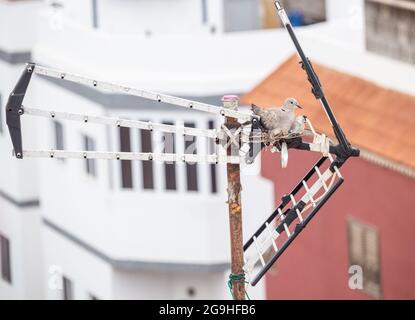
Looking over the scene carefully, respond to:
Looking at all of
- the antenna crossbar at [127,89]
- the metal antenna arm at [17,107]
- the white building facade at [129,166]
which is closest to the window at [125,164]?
the white building facade at [129,166]

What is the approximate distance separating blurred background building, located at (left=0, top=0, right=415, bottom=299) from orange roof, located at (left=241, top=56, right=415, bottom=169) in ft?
0.15

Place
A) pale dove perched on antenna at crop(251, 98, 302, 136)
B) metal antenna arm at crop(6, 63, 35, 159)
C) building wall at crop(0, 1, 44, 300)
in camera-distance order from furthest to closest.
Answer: building wall at crop(0, 1, 44, 300) < pale dove perched on antenna at crop(251, 98, 302, 136) < metal antenna arm at crop(6, 63, 35, 159)

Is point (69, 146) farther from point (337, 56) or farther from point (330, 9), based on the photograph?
point (337, 56)

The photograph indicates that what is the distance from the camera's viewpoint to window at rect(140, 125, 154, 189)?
48.5 m

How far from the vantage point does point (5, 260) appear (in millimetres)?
59125

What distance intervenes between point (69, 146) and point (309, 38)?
11289 millimetres

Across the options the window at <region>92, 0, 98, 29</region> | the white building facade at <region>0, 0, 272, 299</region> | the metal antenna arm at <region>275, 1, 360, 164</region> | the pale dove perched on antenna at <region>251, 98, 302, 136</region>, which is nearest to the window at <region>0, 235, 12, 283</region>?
the white building facade at <region>0, 0, 272, 299</region>

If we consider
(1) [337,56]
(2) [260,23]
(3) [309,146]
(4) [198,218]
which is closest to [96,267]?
(4) [198,218]

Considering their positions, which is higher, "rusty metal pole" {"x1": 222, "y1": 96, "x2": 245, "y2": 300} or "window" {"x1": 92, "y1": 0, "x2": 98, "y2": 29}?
"window" {"x1": 92, "y1": 0, "x2": 98, "y2": 29}

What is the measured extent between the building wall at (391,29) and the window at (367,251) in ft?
11.6

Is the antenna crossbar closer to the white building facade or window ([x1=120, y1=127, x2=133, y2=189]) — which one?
the white building facade

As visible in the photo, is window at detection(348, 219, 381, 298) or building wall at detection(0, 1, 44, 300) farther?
building wall at detection(0, 1, 44, 300)

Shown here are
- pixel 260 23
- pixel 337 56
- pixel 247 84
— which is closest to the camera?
pixel 337 56

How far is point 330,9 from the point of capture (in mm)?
53125
